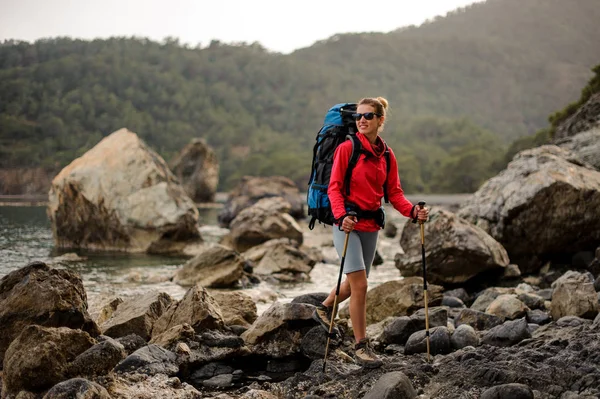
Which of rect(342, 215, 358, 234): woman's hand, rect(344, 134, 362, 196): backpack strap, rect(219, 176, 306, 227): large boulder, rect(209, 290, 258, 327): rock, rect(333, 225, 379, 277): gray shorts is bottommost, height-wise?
rect(219, 176, 306, 227): large boulder

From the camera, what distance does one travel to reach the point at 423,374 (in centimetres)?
600

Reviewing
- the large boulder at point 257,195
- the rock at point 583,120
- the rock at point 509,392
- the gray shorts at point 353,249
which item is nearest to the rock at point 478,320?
the gray shorts at point 353,249

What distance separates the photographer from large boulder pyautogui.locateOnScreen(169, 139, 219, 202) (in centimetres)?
7569

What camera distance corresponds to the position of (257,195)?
46312mm

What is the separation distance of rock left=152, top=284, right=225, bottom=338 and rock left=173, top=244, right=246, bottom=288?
24.4 ft

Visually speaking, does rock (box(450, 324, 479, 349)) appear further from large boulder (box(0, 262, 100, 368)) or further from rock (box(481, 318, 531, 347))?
large boulder (box(0, 262, 100, 368))

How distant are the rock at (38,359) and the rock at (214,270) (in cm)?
962

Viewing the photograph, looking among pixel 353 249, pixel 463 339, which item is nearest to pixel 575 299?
pixel 463 339

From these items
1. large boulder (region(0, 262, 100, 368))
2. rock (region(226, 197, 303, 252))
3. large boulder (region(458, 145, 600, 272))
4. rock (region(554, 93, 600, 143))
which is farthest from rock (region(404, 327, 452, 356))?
rock (region(554, 93, 600, 143))

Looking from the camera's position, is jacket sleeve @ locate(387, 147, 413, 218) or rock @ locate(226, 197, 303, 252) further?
rock @ locate(226, 197, 303, 252)

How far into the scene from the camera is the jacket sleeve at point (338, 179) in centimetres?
621

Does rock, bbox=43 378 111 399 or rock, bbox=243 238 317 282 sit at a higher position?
rock, bbox=43 378 111 399

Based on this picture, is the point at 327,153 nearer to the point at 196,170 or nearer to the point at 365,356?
the point at 365,356

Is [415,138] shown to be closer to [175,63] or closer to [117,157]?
[175,63]
